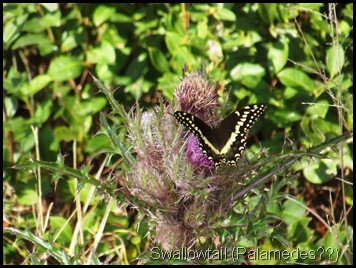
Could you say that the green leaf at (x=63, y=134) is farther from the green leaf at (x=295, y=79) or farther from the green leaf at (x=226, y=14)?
the green leaf at (x=295, y=79)

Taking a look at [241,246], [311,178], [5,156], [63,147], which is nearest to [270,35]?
[311,178]

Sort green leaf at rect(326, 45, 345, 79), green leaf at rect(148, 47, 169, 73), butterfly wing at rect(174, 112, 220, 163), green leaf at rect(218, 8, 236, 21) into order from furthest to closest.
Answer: green leaf at rect(148, 47, 169, 73), green leaf at rect(218, 8, 236, 21), green leaf at rect(326, 45, 345, 79), butterfly wing at rect(174, 112, 220, 163)

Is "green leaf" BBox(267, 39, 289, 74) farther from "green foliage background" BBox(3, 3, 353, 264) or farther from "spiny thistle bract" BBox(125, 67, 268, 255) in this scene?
"spiny thistle bract" BBox(125, 67, 268, 255)

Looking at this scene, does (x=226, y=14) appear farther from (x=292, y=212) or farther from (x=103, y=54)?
(x=292, y=212)

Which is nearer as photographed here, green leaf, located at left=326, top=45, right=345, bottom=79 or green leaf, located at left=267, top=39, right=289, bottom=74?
green leaf, located at left=326, top=45, right=345, bottom=79

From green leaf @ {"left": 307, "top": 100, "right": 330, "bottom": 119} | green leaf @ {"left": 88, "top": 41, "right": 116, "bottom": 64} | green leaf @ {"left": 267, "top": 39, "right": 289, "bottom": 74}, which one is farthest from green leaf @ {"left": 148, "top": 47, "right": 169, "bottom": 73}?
green leaf @ {"left": 307, "top": 100, "right": 330, "bottom": 119}

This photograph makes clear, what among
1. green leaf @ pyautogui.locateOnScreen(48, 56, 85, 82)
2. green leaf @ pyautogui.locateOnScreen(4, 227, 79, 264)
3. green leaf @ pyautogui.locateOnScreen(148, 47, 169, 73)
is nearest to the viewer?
green leaf @ pyautogui.locateOnScreen(4, 227, 79, 264)

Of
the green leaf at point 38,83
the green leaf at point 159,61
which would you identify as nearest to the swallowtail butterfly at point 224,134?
the green leaf at point 159,61

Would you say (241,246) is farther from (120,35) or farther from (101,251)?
(120,35)
